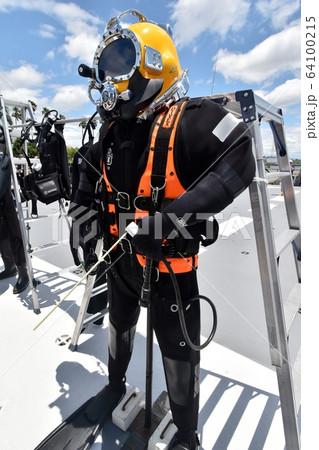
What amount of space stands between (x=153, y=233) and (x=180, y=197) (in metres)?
0.17

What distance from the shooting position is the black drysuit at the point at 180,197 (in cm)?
94

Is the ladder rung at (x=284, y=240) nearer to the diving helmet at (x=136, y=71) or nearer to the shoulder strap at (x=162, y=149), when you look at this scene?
the shoulder strap at (x=162, y=149)

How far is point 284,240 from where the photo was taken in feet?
4.27

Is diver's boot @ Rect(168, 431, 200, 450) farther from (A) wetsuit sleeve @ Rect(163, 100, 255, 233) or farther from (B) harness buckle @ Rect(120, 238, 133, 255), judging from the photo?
(A) wetsuit sleeve @ Rect(163, 100, 255, 233)

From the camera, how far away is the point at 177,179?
3.35 feet

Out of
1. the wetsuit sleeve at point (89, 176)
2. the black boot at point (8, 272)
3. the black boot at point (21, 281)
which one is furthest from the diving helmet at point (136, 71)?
the black boot at point (8, 272)

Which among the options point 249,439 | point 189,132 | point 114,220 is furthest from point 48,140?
point 249,439

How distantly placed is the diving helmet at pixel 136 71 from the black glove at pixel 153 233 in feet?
1.60

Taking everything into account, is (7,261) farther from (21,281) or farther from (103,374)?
(103,374)

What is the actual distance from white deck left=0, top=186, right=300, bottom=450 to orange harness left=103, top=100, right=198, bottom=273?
0.82 metres

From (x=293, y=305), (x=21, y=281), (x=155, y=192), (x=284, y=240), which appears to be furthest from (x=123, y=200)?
(x=21, y=281)

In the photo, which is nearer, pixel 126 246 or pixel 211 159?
pixel 211 159
